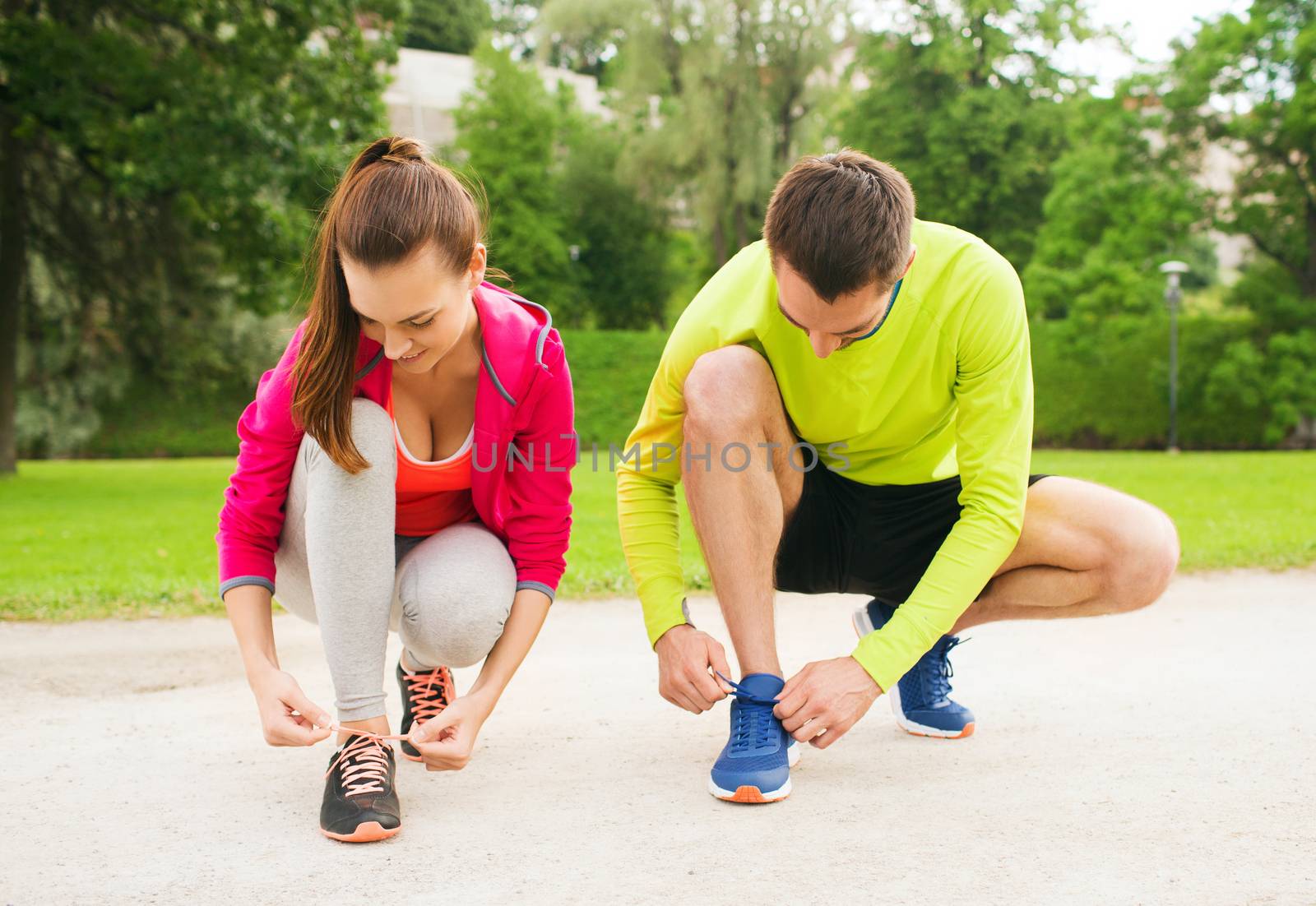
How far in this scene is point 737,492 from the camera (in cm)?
223

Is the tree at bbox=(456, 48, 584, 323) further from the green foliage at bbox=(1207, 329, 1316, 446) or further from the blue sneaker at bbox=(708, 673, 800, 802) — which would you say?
the blue sneaker at bbox=(708, 673, 800, 802)

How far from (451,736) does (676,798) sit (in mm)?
456

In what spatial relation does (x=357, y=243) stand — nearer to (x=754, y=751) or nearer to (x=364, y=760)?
(x=364, y=760)

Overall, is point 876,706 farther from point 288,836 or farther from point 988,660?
point 288,836

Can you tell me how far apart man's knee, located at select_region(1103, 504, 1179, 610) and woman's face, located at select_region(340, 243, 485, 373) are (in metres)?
1.41

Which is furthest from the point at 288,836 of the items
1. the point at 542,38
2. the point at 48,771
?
the point at 542,38

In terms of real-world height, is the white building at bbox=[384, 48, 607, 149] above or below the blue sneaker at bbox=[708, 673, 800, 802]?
above

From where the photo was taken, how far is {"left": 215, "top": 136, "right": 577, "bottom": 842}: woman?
197 centimetres

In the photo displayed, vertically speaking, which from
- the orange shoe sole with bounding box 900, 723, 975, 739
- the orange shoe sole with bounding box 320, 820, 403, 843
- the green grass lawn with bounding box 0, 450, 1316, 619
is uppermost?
the orange shoe sole with bounding box 320, 820, 403, 843

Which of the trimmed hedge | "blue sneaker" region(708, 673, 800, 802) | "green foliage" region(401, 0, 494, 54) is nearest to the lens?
"blue sneaker" region(708, 673, 800, 802)

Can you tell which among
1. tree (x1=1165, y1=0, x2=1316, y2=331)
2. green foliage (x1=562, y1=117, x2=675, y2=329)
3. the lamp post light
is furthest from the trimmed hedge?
green foliage (x1=562, y1=117, x2=675, y2=329)

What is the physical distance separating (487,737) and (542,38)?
27.1m

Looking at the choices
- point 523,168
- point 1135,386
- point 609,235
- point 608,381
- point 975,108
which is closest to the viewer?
point 1135,386

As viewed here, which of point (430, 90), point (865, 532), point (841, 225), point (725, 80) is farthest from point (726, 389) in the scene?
point (430, 90)
